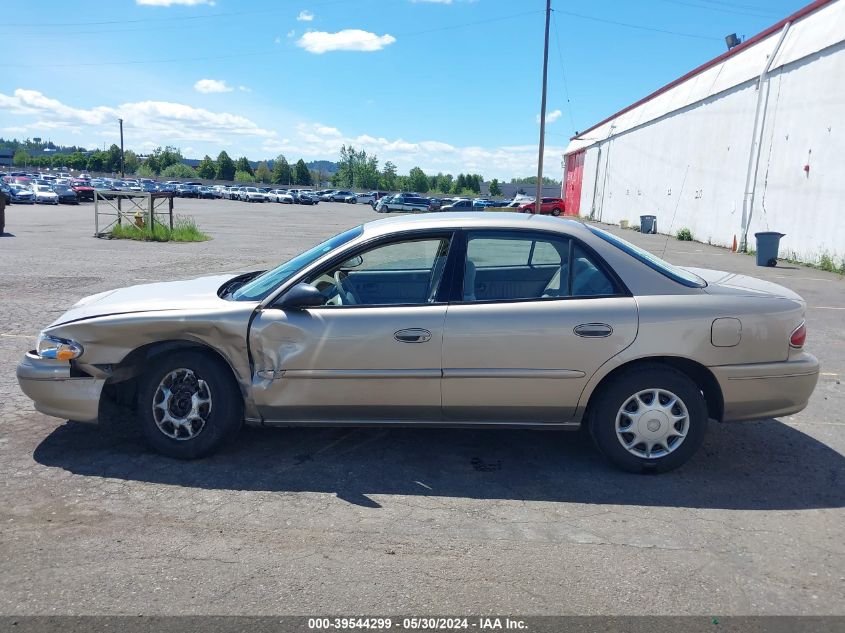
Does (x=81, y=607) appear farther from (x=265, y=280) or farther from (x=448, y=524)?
(x=265, y=280)

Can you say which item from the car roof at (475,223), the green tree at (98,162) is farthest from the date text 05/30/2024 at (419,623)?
the green tree at (98,162)

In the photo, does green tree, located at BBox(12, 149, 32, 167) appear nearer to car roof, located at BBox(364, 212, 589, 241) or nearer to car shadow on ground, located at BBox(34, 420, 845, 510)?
car shadow on ground, located at BBox(34, 420, 845, 510)

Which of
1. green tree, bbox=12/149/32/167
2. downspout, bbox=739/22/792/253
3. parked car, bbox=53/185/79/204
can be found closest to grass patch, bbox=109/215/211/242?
downspout, bbox=739/22/792/253

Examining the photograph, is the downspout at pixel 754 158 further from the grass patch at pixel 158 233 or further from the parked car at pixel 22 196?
the parked car at pixel 22 196

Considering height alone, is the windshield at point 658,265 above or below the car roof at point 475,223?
below

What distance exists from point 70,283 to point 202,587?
10733 mm

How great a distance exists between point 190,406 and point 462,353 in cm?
176

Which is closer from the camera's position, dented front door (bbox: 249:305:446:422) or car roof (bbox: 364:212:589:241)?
dented front door (bbox: 249:305:446:422)

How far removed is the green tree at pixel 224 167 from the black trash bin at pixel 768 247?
136 m

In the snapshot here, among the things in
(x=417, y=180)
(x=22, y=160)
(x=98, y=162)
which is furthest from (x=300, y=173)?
(x=22, y=160)

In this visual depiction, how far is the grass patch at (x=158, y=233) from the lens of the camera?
22266mm

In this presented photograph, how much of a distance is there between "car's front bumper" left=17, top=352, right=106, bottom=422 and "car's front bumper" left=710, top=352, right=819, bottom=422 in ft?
12.7

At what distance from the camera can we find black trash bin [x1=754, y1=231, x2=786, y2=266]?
62.0ft

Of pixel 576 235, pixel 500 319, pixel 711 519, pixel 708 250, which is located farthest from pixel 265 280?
pixel 708 250
